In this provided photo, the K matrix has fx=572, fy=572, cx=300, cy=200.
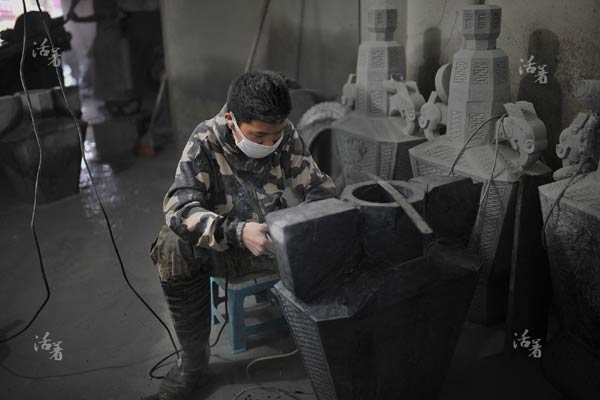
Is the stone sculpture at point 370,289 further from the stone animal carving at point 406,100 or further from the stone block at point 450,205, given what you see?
the stone animal carving at point 406,100

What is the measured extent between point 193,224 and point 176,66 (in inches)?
165

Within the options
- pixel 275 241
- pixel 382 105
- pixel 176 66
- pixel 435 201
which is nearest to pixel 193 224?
pixel 275 241

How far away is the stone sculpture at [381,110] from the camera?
344 centimetres

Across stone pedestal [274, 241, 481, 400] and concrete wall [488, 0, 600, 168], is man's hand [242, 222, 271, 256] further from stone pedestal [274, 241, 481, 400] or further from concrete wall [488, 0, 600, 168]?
concrete wall [488, 0, 600, 168]

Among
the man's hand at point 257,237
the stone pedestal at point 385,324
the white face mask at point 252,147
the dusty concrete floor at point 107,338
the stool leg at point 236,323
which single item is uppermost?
the white face mask at point 252,147

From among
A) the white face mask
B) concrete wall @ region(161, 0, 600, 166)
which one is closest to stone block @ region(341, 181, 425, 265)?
the white face mask

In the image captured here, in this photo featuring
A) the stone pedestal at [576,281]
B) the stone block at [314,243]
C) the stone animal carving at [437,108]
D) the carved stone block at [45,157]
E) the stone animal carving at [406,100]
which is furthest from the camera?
the carved stone block at [45,157]

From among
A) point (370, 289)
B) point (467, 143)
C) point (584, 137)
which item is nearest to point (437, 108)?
point (467, 143)

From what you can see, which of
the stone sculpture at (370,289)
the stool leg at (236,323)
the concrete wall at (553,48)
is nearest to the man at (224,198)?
the stool leg at (236,323)

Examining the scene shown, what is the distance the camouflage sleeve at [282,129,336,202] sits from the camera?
2520mm

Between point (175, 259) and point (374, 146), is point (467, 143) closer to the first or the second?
point (374, 146)

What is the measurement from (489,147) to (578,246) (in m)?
0.77

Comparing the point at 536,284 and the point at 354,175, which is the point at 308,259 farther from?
the point at 354,175

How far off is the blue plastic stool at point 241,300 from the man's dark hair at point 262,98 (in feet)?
2.51
